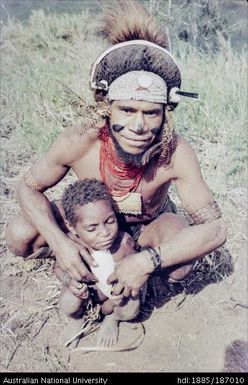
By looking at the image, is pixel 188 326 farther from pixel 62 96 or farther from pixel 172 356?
pixel 62 96

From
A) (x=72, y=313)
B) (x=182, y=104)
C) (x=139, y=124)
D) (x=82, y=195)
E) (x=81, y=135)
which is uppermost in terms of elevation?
(x=139, y=124)

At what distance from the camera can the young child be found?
7.91ft

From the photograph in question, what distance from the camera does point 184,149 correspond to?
2.56m

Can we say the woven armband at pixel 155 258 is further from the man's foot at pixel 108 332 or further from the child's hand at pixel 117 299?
the man's foot at pixel 108 332

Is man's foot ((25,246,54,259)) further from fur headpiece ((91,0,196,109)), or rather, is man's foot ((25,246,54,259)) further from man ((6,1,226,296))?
fur headpiece ((91,0,196,109))

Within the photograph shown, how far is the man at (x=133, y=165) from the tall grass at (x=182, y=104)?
0.75m

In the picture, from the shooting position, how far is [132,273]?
7.85 ft

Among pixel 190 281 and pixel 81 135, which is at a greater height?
pixel 81 135

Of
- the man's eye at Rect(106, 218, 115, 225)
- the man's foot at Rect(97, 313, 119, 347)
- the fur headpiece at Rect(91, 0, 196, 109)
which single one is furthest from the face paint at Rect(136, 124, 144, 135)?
the man's foot at Rect(97, 313, 119, 347)

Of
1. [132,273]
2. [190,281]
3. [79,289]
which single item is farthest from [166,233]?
[79,289]

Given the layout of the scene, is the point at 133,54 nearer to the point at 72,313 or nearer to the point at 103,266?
the point at 103,266

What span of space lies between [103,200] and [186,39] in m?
5.43

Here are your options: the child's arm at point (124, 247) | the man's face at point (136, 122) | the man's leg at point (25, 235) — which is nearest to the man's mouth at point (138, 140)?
the man's face at point (136, 122)

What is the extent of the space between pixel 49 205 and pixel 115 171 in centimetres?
44
